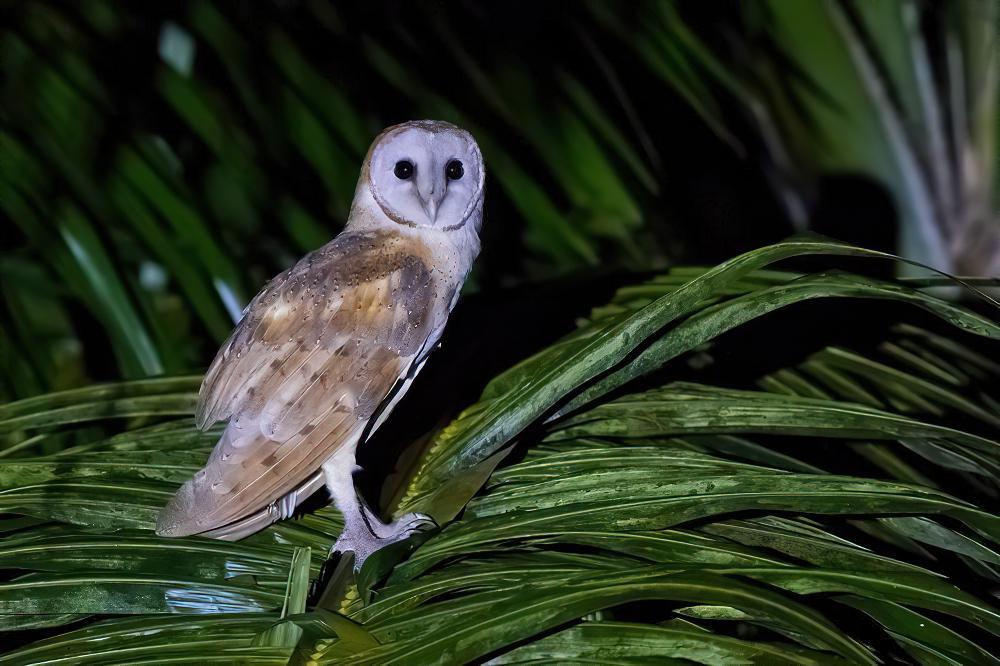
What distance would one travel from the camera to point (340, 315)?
1.02m

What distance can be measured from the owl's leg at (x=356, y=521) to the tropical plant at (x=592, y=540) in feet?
0.09

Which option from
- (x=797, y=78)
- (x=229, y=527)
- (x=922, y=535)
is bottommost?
(x=922, y=535)

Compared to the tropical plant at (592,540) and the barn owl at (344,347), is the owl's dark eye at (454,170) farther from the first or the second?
the tropical plant at (592,540)

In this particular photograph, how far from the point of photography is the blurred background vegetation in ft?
4.22

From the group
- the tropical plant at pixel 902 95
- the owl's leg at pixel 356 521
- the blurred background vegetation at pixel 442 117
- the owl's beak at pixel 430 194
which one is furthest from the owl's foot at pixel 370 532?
the tropical plant at pixel 902 95

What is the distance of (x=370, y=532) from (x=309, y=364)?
0.70 ft

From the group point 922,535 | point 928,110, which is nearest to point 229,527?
point 922,535

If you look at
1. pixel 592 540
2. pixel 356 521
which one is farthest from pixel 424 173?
pixel 592 540

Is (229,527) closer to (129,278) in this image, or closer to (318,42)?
(129,278)

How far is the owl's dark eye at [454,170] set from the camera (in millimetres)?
1103

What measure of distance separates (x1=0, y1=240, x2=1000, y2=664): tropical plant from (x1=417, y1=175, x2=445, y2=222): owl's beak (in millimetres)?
226

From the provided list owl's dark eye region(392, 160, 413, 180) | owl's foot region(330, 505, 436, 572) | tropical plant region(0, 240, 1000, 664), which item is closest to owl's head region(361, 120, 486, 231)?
owl's dark eye region(392, 160, 413, 180)

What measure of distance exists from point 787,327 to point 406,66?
2.71ft

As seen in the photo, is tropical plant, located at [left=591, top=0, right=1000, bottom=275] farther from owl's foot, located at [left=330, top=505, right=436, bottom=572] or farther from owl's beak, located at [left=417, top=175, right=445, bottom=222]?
owl's foot, located at [left=330, top=505, right=436, bottom=572]
